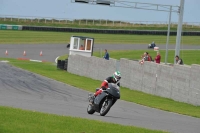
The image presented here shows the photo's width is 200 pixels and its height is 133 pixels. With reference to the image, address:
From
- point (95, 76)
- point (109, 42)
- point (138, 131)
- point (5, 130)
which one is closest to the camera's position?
point (5, 130)

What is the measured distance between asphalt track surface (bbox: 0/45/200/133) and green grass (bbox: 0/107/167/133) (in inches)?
105

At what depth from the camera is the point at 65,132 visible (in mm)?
12109

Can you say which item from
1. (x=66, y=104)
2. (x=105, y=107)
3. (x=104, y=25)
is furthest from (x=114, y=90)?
(x=104, y=25)

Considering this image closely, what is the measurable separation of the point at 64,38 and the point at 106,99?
2372 inches

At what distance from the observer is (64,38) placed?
78.4 meters

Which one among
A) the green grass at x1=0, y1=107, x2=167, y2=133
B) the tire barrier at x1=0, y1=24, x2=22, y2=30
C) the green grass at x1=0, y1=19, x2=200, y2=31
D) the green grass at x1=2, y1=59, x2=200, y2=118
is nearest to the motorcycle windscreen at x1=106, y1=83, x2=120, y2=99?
the green grass at x1=0, y1=107, x2=167, y2=133

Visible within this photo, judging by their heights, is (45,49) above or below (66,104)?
below

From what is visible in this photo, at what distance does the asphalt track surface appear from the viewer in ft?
58.3

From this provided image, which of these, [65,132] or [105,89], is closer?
[65,132]

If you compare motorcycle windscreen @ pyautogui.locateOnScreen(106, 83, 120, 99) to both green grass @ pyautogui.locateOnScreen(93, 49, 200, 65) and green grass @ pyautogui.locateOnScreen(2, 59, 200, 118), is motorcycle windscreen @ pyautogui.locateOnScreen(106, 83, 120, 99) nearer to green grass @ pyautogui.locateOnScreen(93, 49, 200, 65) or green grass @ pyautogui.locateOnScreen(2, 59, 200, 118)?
green grass @ pyautogui.locateOnScreen(2, 59, 200, 118)

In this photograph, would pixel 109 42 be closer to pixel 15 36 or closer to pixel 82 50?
pixel 15 36

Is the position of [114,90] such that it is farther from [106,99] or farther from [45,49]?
[45,49]

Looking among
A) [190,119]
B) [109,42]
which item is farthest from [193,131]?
[109,42]

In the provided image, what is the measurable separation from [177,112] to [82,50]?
2323cm
